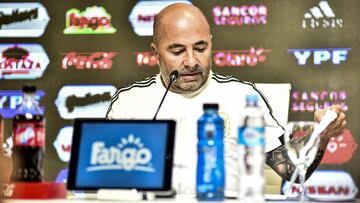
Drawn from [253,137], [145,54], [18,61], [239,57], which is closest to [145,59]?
[145,54]

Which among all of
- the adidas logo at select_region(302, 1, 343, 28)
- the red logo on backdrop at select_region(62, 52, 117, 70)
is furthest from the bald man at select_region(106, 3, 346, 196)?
the adidas logo at select_region(302, 1, 343, 28)

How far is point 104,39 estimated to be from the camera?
148 inches

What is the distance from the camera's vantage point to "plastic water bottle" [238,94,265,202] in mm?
1531

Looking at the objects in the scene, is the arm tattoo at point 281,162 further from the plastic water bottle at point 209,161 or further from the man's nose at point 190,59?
the plastic water bottle at point 209,161

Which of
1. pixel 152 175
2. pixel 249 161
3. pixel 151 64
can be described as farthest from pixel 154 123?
pixel 151 64

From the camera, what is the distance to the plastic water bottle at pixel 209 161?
165 cm

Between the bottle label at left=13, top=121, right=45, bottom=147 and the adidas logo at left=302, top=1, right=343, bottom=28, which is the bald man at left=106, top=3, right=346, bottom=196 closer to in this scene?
the adidas logo at left=302, top=1, right=343, bottom=28

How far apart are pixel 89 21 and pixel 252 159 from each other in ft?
7.84

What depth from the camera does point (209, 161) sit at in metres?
1.67

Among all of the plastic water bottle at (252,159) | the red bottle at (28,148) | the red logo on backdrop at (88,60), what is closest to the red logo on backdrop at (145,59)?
the red logo on backdrop at (88,60)

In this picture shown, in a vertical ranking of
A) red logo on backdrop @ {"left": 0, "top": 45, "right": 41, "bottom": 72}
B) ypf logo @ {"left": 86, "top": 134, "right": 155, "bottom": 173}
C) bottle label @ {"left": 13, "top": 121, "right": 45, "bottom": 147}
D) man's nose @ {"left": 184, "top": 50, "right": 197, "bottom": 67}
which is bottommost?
ypf logo @ {"left": 86, "top": 134, "right": 155, "bottom": 173}

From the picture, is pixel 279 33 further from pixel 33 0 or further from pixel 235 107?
pixel 33 0

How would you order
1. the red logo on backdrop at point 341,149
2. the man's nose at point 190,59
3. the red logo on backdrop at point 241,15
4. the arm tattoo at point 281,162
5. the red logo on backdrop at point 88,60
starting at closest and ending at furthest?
the arm tattoo at point 281,162, the man's nose at point 190,59, the red logo on backdrop at point 341,149, the red logo on backdrop at point 241,15, the red logo on backdrop at point 88,60

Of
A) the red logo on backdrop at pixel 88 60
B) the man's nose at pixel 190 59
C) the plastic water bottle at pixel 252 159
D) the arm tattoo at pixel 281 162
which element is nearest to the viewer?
the plastic water bottle at pixel 252 159
